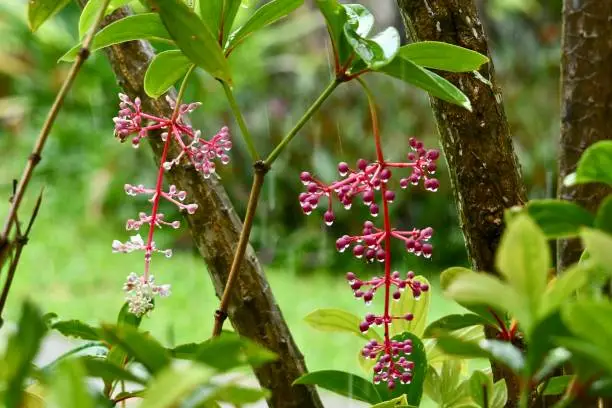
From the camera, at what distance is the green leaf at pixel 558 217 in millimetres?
293

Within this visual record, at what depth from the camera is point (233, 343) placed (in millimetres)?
259

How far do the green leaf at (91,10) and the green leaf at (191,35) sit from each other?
→ 0.30 ft

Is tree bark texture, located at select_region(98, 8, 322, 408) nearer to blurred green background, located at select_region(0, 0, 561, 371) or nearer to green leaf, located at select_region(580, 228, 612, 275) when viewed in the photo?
green leaf, located at select_region(580, 228, 612, 275)

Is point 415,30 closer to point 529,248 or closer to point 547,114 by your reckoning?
point 529,248

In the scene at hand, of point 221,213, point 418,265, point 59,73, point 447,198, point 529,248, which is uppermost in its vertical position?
point 59,73

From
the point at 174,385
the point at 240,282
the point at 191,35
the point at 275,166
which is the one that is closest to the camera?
the point at 174,385

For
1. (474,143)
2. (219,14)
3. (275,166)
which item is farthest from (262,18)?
(275,166)

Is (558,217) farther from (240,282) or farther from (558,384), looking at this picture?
(240,282)

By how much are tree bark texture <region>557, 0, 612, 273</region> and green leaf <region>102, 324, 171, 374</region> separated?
405mm

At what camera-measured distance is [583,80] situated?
67 cm

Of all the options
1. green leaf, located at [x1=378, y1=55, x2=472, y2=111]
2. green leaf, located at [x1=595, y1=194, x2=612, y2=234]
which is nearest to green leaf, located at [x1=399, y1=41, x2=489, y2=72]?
green leaf, located at [x1=378, y1=55, x2=472, y2=111]

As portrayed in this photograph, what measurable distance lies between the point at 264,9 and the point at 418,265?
341cm

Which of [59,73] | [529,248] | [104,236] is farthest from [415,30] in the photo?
[59,73]

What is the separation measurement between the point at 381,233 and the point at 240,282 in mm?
178
